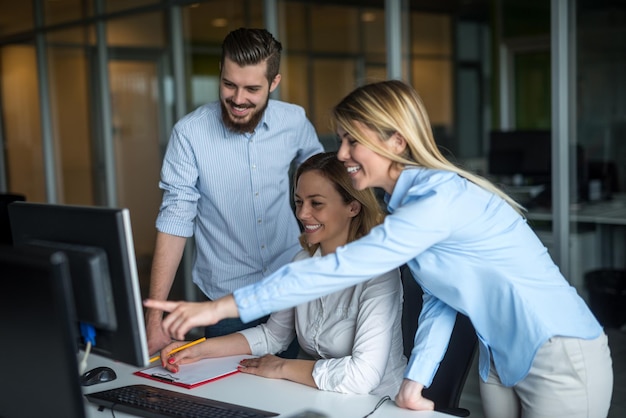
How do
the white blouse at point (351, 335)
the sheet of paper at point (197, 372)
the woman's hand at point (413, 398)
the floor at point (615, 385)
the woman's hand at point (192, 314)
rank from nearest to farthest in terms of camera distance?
the woman's hand at point (192, 314) < the woman's hand at point (413, 398) < the white blouse at point (351, 335) < the sheet of paper at point (197, 372) < the floor at point (615, 385)

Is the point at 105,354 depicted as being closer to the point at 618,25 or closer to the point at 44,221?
the point at 44,221

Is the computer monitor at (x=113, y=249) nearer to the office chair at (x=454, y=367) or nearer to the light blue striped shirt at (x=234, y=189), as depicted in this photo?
the office chair at (x=454, y=367)

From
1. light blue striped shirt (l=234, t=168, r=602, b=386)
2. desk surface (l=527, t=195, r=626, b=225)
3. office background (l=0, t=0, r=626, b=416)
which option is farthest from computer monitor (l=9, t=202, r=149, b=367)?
desk surface (l=527, t=195, r=626, b=225)

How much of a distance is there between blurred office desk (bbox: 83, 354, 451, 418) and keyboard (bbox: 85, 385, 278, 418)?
1.0 inches

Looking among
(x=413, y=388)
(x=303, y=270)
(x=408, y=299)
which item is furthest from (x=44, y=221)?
(x=408, y=299)

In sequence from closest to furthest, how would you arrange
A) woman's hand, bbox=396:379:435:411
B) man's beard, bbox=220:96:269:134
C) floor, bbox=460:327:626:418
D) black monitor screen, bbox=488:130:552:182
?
woman's hand, bbox=396:379:435:411
man's beard, bbox=220:96:269:134
floor, bbox=460:327:626:418
black monitor screen, bbox=488:130:552:182

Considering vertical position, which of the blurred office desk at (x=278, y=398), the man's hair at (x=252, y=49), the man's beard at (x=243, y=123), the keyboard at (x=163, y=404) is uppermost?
the man's hair at (x=252, y=49)

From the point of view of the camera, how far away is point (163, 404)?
76.9 inches

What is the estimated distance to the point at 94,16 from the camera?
6148mm

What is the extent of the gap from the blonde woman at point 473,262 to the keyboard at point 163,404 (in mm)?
386

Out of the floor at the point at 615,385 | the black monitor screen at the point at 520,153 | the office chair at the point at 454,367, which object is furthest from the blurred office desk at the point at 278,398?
the black monitor screen at the point at 520,153

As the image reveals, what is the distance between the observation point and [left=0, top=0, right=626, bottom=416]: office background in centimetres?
399

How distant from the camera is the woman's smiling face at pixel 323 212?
7.71ft

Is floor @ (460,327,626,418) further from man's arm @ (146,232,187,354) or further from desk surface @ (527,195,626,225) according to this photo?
man's arm @ (146,232,187,354)
